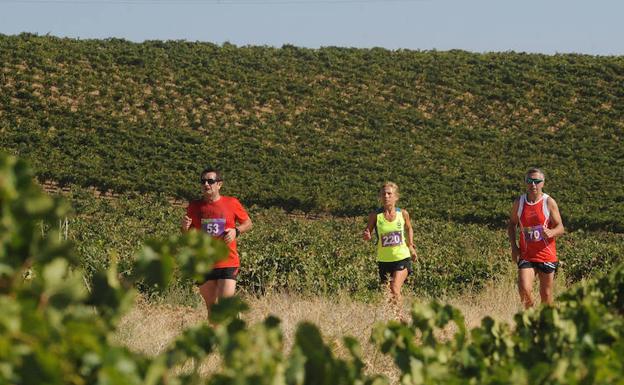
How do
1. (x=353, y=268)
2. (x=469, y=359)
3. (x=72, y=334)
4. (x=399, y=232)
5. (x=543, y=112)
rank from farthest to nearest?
(x=543, y=112) → (x=353, y=268) → (x=399, y=232) → (x=469, y=359) → (x=72, y=334)

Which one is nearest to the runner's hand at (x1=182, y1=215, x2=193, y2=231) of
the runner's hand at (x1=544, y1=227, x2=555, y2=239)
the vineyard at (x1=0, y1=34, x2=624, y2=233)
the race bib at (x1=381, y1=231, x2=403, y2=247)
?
the race bib at (x1=381, y1=231, x2=403, y2=247)

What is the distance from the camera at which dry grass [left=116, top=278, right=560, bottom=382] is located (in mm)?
6270

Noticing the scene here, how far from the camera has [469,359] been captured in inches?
117

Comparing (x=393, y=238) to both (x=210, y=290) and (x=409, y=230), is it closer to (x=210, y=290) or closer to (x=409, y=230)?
(x=409, y=230)

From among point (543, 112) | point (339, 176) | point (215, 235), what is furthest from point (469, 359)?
point (543, 112)

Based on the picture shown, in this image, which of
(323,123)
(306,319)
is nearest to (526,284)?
(306,319)

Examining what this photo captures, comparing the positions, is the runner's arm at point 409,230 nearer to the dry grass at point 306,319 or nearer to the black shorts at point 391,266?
the black shorts at point 391,266

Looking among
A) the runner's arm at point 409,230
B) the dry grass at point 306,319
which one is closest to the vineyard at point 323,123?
the runner's arm at point 409,230

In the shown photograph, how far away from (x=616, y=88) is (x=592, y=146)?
10275 millimetres

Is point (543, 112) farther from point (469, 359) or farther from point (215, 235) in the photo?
point (469, 359)

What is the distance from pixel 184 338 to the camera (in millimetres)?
2535

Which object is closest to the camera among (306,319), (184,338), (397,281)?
(184,338)

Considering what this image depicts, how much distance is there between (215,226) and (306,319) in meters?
1.86

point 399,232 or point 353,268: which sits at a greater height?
point 399,232
